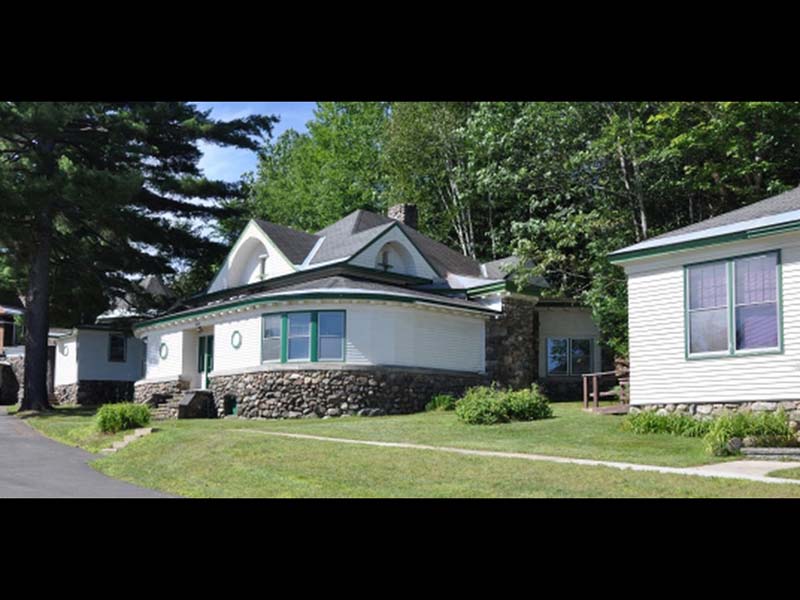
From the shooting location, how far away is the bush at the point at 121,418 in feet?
64.7

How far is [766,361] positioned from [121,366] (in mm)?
28066

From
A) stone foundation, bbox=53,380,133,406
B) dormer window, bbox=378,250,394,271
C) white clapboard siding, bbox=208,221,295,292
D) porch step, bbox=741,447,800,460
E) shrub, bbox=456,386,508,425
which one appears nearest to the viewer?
porch step, bbox=741,447,800,460

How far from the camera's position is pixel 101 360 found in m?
36.4

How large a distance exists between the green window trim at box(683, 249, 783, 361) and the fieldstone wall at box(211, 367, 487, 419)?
9.42m

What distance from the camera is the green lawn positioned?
10.6 metres

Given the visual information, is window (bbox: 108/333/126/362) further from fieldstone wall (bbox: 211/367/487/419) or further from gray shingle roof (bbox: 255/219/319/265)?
fieldstone wall (bbox: 211/367/487/419)

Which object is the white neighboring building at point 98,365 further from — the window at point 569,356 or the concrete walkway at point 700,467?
the concrete walkway at point 700,467

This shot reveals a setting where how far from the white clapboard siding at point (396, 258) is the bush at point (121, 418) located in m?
9.95

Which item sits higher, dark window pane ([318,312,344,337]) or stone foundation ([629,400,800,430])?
dark window pane ([318,312,344,337])

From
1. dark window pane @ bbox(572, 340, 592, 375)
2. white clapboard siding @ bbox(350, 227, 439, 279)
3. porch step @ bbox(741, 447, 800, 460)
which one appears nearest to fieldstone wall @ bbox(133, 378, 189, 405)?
white clapboard siding @ bbox(350, 227, 439, 279)

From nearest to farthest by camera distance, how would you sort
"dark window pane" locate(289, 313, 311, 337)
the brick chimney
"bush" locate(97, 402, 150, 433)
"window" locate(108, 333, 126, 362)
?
1. "bush" locate(97, 402, 150, 433)
2. "dark window pane" locate(289, 313, 311, 337)
3. the brick chimney
4. "window" locate(108, 333, 126, 362)

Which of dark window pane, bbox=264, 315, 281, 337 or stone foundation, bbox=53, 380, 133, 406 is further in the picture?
stone foundation, bbox=53, 380, 133, 406
